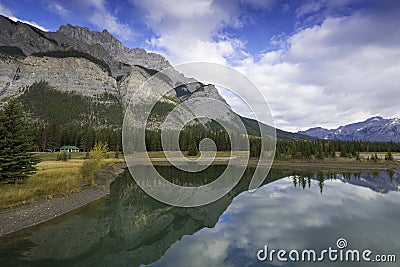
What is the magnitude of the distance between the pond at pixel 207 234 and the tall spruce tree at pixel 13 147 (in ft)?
19.5

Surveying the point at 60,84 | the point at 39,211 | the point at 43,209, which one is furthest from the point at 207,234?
the point at 60,84

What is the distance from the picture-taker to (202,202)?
25297 mm

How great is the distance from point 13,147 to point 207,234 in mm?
16640

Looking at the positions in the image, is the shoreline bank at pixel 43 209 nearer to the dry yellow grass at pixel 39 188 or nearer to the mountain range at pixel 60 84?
the dry yellow grass at pixel 39 188

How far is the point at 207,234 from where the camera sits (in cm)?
1691

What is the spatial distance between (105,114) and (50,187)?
421 feet

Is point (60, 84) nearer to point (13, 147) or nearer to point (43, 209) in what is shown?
point (13, 147)

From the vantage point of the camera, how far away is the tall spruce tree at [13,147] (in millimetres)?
19156

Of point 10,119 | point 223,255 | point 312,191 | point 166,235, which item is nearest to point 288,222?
point 223,255

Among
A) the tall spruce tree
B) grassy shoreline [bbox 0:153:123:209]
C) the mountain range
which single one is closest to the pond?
grassy shoreline [bbox 0:153:123:209]

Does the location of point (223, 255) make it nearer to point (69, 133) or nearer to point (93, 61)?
point (69, 133)

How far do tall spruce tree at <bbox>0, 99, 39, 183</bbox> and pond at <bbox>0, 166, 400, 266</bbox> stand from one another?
593 cm

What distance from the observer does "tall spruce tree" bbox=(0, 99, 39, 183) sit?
19156 millimetres

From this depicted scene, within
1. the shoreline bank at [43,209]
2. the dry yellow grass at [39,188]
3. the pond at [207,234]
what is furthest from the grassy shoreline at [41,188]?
the pond at [207,234]
